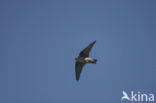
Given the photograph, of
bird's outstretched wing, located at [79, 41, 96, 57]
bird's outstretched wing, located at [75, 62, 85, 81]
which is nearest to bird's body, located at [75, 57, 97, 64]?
bird's outstretched wing, located at [79, 41, 96, 57]

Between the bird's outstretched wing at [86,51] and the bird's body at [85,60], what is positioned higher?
the bird's outstretched wing at [86,51]

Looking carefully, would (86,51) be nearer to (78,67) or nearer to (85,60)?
(85,60)

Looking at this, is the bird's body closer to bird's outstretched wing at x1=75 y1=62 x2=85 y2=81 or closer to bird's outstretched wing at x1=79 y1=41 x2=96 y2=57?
bird's outstretched wing at x1=79 y1=41 x2=96 y2=57

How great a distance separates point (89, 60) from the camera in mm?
44688

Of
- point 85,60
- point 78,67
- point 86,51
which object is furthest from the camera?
point 78,67

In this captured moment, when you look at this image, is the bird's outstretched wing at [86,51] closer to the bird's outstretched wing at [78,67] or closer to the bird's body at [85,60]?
the bird's body at [85,60]

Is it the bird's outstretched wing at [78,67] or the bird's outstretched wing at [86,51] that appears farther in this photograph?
the bird's outstretched wing at [78,67]

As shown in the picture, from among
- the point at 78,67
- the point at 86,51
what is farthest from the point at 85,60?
the point at 78,67

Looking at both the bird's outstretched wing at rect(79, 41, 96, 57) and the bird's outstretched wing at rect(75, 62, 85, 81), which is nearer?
the bird's outstretched wing at rect(79, 41, 96, 57)

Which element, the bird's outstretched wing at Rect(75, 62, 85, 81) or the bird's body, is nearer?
the bird's body

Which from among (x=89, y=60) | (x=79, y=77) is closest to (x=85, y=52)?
(x=89, y=60)

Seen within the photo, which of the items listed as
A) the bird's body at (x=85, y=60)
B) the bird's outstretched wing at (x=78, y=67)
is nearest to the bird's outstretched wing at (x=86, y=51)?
the bird's body at (x=85, y=60)

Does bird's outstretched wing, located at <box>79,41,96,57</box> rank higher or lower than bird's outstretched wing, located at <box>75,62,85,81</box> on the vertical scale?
higher

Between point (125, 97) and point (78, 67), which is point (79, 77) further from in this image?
point (125, 97)
